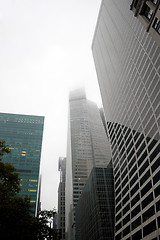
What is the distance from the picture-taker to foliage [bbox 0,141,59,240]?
552 inches

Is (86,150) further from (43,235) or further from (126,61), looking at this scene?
(43,235)

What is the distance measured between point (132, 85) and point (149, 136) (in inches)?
766

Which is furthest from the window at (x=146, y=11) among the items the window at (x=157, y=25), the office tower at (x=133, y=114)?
the window at (x=157, y=25)

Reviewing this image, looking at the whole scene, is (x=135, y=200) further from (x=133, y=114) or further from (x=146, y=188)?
(x=133, y=114)

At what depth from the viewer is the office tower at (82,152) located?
5438 inches

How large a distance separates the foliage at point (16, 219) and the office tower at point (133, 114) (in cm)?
2626

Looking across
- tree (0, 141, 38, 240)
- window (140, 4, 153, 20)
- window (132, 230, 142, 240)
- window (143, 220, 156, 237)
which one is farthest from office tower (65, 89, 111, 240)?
tree (0, 141, 38, 240)

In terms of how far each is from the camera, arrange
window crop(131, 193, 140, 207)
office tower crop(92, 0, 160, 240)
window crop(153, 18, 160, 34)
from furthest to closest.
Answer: window crop(131, 193, 140, 207)
office tower crop(92, 0, 160, 240)
window crop(153, 18, 160, 34)

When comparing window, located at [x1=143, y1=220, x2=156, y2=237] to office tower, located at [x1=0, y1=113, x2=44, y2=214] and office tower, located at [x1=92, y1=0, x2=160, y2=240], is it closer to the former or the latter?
office tower, located at [x1=92, y1=0, x2=160, y2=240]

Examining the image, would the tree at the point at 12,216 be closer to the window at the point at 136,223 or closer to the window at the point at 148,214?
the window at the point at 148,214

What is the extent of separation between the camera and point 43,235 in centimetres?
1636

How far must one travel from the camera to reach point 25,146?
125750mm

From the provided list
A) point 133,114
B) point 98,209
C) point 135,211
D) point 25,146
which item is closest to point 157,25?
point 133,114

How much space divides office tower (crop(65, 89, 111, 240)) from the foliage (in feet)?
397
